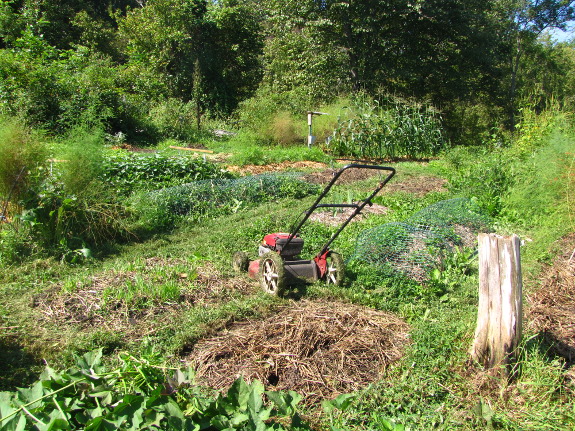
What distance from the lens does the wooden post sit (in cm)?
313

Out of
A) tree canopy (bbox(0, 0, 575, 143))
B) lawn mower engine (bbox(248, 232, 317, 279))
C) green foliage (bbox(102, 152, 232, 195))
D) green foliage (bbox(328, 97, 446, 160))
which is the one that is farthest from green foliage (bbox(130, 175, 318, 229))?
tree canopy (bbox(0, 0, 575, 143))

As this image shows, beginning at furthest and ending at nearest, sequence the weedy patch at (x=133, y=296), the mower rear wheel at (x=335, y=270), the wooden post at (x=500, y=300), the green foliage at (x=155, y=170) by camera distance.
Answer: the green foliage at (x=155, y=170) → the mower rear wheel at (x=335, y=270) → the weedy patch at (x=133, y=296) → the wooden post at (x=500, y=300)

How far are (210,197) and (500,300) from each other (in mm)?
5399

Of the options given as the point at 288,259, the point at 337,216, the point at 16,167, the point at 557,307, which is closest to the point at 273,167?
the point at 337,216

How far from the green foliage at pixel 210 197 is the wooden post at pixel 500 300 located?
181 inches

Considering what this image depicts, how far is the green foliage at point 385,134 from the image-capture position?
1432 centimetres

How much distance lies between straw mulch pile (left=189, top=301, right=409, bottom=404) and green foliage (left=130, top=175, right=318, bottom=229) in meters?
3.30

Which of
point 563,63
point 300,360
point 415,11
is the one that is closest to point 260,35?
point 415,11

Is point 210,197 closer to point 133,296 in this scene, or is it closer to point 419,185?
point 133,296

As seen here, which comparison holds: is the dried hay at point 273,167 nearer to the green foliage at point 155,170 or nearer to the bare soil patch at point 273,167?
the bare soil patch at point 273,167

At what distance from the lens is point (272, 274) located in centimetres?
450

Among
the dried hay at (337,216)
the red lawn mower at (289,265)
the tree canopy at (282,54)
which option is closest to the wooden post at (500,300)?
the red lawn mower at (289,265)

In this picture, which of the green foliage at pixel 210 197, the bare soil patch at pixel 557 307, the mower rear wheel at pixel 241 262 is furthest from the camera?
the green foliage at pixel 210 197

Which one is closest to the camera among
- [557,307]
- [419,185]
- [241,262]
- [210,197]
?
[557,307]
